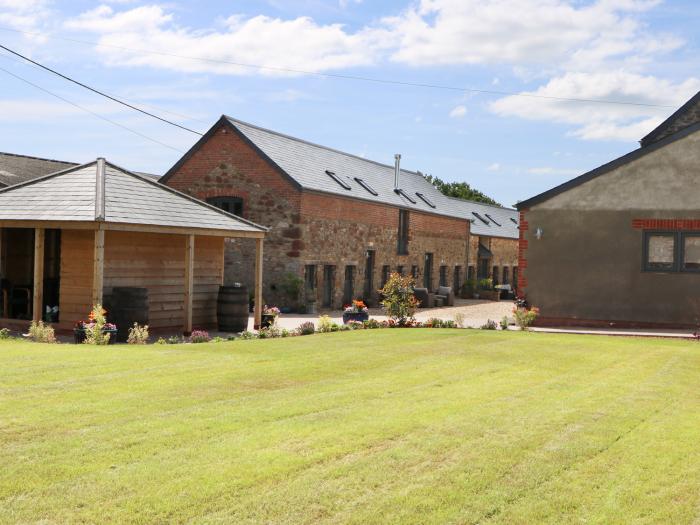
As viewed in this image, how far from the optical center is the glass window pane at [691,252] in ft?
74.7

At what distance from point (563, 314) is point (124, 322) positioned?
12.7m

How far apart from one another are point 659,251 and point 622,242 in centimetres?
100

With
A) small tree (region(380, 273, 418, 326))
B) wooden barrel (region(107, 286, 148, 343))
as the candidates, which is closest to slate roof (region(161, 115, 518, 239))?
small tree (region(380, 273, 418, 326))

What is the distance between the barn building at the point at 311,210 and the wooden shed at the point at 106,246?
25.5 ft

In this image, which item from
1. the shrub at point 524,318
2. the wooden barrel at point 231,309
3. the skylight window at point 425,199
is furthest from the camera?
the skylight window at point 425,199

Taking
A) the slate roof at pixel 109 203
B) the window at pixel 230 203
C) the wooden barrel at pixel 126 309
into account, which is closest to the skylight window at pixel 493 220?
the window at pixel 230 203

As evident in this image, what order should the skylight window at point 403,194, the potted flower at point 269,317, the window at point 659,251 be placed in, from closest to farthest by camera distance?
the potted flower at point 269,317 < the window at point 659,251 < the skylight window at point 403,194

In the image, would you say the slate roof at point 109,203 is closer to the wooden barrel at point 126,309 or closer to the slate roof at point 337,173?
the wooden barrel at point 126,309

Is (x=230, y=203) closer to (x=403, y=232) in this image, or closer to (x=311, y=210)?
(x=311, y=210)

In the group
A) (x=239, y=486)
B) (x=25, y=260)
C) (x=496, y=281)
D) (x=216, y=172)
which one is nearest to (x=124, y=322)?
(x=25, y=260)

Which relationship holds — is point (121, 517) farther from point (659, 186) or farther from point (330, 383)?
point (659, 186)

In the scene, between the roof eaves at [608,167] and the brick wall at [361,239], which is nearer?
the roof eaves at [608,167]

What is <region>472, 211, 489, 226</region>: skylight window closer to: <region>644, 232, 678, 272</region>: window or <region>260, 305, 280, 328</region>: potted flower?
<region>644, 232, 678, 272</region>: window

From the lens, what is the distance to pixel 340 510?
5.87 metres
